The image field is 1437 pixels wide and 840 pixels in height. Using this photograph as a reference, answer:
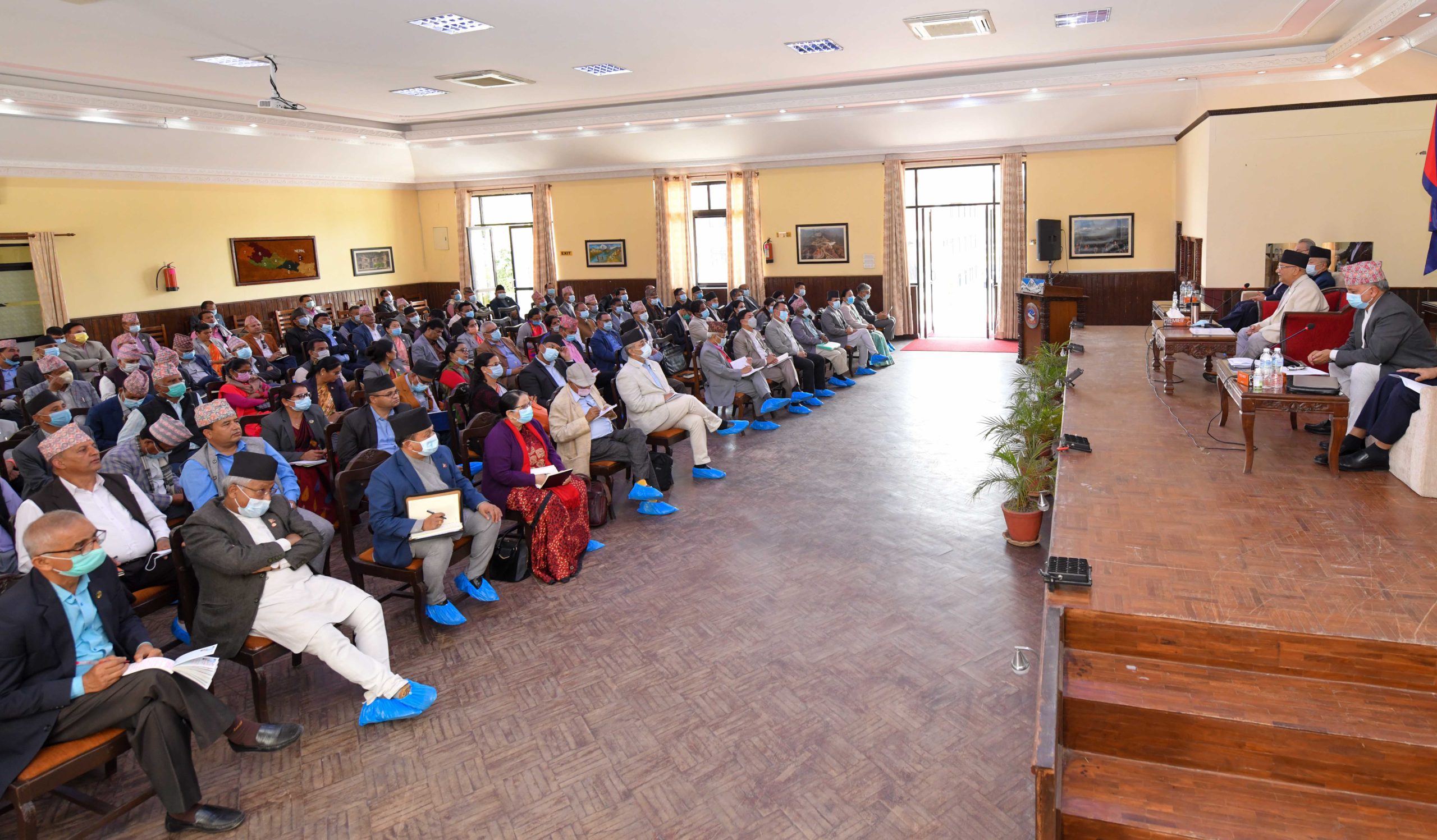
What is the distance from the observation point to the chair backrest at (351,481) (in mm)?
4848

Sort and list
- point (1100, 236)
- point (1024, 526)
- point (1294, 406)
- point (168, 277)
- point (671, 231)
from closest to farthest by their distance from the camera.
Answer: point (1294, 406) < point (1024, 526) < point (168, 277) < point (1100, 236) < point (671, 231)

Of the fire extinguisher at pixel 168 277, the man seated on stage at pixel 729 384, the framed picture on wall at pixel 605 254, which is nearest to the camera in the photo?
the man seated on stage at pixel 729 384

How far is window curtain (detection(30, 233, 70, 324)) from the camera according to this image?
1230 centimetres

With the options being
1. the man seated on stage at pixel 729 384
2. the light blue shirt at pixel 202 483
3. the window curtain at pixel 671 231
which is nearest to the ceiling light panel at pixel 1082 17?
the man seated on stage at pixel 729 384

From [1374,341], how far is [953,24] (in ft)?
17.9

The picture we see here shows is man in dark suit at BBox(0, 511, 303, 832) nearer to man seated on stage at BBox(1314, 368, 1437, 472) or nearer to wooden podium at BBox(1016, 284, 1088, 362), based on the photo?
man seated on stage at BBox(1314, 368, 1437, 472)

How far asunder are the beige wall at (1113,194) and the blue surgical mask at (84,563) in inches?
595

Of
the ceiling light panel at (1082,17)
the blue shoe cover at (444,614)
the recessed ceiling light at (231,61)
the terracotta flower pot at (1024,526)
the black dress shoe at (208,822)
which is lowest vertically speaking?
the black dress shoe at (208,822)

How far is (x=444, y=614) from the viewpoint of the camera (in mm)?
4879

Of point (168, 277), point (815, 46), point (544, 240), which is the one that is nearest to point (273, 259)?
point (168, 277)

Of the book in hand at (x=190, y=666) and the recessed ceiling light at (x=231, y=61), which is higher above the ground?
the recessed ceiling light at (x=231, y=61)

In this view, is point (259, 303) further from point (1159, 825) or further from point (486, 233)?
point (1159, 825)

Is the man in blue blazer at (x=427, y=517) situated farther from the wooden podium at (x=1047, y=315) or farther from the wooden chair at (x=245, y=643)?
the wooden podium at (x=1047, y=315)

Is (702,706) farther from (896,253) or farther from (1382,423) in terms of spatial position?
(896,253)
